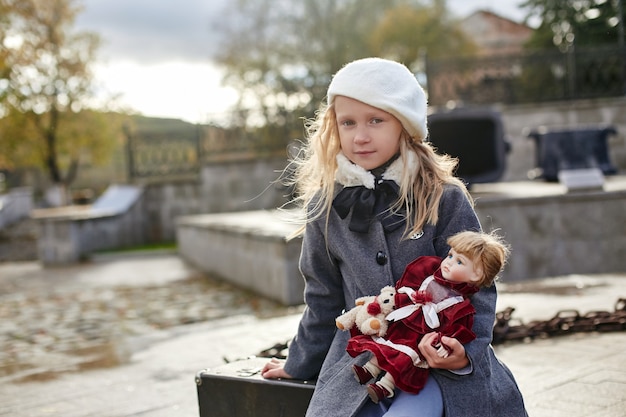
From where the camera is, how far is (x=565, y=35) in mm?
16266

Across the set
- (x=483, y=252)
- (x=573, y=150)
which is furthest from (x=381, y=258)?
(x=573, y=150)

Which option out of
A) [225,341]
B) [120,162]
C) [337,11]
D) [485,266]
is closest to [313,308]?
[485,266]

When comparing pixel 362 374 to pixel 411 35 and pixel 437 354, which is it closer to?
pixel 437 354

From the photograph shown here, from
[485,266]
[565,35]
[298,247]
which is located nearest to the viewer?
[485,266]

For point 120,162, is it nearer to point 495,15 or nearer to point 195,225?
point 495,15

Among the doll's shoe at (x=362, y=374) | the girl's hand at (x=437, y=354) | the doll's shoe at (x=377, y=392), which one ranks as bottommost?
the doll's shoe at (x=377, y=392)

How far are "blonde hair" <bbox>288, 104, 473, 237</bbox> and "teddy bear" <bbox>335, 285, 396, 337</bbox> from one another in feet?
0.75

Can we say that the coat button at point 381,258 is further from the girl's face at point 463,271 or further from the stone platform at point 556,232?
the stone platform at point 556,232

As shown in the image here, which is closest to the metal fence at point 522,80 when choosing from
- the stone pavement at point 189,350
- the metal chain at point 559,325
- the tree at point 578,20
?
the tree at point 578,20

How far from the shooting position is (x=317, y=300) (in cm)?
266

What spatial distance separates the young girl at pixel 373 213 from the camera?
2371mm

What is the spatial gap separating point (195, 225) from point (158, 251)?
3524 mm

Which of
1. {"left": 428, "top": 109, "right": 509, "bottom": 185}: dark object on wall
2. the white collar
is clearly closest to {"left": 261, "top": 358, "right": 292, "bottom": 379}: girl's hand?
the white collar

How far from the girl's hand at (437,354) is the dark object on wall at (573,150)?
9.51 metres
